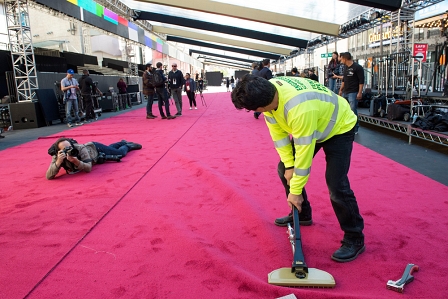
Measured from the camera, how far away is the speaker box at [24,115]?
1069 centimetres

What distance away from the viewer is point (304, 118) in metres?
1.95

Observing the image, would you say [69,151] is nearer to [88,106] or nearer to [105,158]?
[105,158]

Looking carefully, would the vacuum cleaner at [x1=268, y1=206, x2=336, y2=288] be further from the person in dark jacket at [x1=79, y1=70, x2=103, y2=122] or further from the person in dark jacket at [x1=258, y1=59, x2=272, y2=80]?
the person in dark jacket at [x1=79, y1=70, x2=103, y2=122]

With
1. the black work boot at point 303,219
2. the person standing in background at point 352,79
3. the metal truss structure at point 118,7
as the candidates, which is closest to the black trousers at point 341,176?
Result: the black work boot at point 303,219

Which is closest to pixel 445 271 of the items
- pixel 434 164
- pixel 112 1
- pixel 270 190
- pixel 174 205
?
pixel 270 190

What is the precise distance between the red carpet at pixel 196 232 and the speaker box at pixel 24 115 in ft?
20.3

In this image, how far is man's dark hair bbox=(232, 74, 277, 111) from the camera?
1941 millimetres

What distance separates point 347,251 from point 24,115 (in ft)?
36.1

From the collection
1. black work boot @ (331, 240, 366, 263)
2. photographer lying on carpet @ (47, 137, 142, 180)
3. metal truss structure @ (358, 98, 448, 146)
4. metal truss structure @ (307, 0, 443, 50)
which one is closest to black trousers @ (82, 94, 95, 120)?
photographer lying on carpet @ (47, 137, 142, 180)

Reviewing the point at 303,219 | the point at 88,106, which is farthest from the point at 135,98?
the point at 303,219

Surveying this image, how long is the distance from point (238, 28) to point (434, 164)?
16511 mm

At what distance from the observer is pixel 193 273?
7.64 ft

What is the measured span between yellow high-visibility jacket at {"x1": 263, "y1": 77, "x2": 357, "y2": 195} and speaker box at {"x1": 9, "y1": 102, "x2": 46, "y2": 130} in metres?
10.4

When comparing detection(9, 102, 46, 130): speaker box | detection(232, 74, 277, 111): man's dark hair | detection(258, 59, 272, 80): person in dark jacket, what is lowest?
detection(9, 102, 46, 130): speaker box
